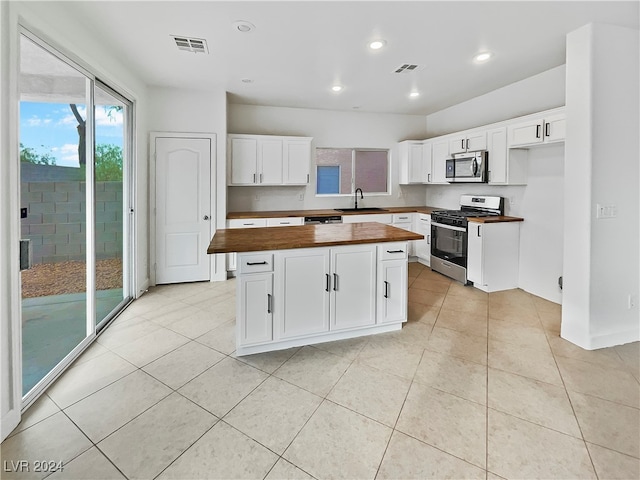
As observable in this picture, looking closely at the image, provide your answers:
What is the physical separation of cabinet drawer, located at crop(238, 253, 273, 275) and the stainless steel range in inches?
119

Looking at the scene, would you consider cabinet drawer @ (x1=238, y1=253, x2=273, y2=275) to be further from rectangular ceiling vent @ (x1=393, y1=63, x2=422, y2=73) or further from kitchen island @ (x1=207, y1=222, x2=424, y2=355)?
rectangular ceiling vent @ (x1=393, y1=63, x2=422, y2=73)

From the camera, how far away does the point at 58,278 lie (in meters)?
2.52

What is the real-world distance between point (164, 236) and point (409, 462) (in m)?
4.12

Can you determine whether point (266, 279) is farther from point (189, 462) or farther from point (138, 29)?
point (138, 29)

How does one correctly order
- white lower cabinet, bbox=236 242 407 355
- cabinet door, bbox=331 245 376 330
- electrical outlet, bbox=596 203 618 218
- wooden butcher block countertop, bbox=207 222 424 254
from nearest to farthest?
wooden butcher block countertop, bbox=207 222 424 254, white lower cabinet, bbox=236 242 407 355, electrical outlet, bbox=596 203 618 218, cabinet door, bbox=331 245 376 330

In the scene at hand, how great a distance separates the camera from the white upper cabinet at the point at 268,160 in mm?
5059

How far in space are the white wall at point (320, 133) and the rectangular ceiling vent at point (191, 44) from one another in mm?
2107

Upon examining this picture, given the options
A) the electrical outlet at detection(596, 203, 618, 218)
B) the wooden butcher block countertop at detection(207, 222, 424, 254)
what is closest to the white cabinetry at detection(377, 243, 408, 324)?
the wooden butcher block countertop at detection(207, 222, 424, 254)

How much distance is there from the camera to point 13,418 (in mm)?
1815

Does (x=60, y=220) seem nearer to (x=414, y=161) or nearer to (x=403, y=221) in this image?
(x=403, y=221)

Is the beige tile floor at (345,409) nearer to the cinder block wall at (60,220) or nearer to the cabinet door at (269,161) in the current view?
the cinder block wall at (60,220)

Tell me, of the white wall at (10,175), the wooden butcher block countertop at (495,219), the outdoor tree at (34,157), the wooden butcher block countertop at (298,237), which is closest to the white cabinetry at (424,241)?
the wooden butcher block countertop at (495,219)

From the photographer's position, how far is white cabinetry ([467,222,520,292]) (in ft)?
13.8


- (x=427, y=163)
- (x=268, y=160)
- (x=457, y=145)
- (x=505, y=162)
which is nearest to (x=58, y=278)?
(x=268, y=160)
